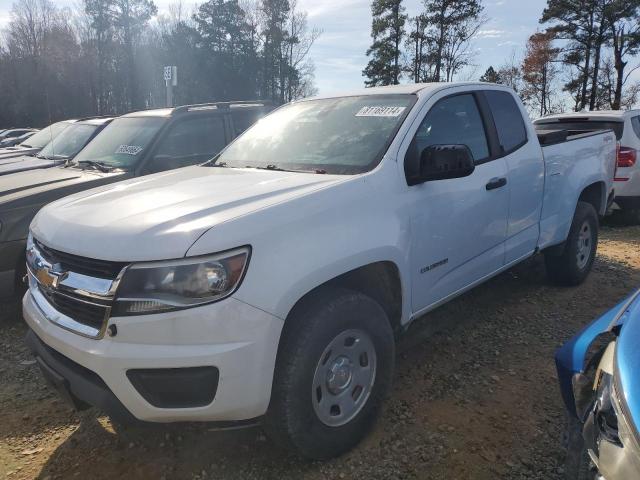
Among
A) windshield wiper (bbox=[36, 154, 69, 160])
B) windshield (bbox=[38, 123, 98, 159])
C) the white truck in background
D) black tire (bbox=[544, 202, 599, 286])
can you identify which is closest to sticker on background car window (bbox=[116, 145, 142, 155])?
windshield wiper (bbox=[36, 154, 69, 160])

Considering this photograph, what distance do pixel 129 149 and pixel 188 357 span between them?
4.03 m

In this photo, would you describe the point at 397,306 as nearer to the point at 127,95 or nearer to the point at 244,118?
the point at 244,118

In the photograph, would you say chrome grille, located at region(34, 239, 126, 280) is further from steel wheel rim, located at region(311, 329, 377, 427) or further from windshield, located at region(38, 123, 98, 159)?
windshield, located at region(38, 123, 98, 159)

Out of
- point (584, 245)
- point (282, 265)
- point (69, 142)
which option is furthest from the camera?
point (69, 142)

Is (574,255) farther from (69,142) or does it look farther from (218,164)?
(69,142)

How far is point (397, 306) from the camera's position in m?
2.85

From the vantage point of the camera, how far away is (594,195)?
517cm

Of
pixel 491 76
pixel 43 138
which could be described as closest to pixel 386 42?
pixel 491 76

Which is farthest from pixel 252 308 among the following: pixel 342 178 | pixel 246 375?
pixel 342 178

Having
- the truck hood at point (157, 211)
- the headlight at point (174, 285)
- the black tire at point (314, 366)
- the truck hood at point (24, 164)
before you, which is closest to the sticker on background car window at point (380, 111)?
the truck hood at point (157, 211)

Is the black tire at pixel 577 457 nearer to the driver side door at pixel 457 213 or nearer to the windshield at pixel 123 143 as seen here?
the driver side door at pixel 457 213

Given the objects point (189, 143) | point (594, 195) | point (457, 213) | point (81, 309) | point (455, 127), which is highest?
point (455, 127)

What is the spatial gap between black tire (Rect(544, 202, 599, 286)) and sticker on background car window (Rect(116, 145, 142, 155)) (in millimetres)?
4206

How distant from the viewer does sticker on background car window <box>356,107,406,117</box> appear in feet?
10.3
